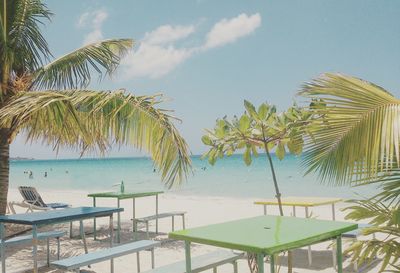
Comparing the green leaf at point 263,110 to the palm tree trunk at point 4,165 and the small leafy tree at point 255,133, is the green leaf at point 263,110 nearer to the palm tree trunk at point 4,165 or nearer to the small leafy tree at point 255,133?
the small leafy tree at point 255,133

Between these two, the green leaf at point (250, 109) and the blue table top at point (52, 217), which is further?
the blue table top at point (52, 217)

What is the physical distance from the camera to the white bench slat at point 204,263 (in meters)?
3.65

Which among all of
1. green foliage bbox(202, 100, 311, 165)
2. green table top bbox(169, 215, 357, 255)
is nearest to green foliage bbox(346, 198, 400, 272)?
green table top bbox(169, 215, 357, 255)

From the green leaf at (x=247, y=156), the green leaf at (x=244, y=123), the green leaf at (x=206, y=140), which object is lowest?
the green leaf at (x=247, y=156)

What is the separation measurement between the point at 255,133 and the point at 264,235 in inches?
30.7

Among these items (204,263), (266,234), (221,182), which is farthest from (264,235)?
(221,182)

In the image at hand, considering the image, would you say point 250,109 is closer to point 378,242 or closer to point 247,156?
point 247,156

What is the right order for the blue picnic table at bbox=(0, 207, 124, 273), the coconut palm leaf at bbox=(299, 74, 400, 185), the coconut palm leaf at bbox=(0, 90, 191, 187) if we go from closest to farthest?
the coconut palm leaf at bbox=(299, 74, 400, 185) → the blue picnic table at bbox=(0, 207, 124, 273) → the coconut palm leaf at bbox=(0, 90, 191, 187)

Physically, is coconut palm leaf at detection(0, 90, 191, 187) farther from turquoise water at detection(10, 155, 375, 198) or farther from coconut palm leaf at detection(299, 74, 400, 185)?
coconut palm leaf at detection(299, 74, 400, 185)

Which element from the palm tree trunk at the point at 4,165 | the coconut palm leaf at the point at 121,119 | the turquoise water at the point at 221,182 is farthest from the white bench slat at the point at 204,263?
the palm tree trunk at the point at 4,165

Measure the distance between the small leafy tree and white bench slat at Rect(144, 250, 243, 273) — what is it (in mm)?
1067

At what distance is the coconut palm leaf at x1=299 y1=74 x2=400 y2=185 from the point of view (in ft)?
6.79

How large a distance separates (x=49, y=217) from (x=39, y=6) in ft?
18.1

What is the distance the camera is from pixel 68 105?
18.9ft
